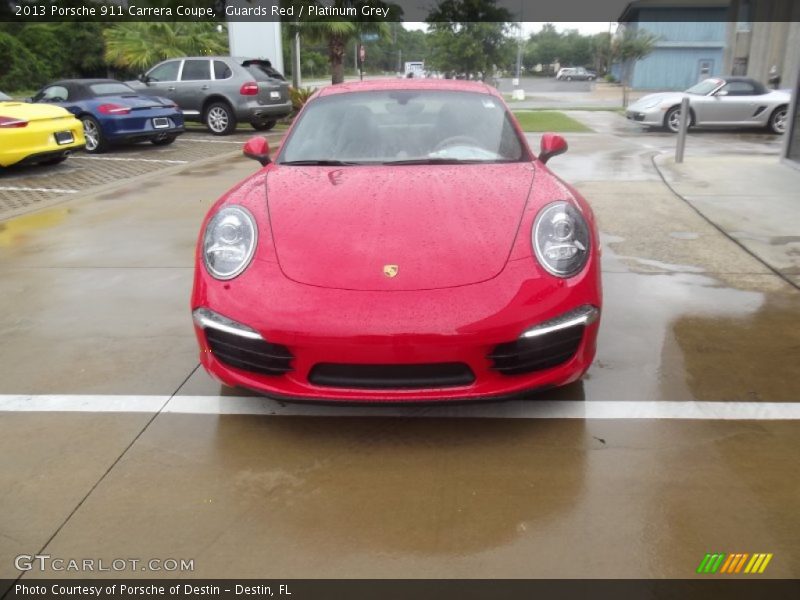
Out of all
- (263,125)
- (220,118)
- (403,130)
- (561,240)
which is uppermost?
(403,130)

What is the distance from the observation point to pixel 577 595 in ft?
6.49

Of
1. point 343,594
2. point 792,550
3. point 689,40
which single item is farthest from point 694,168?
point 689,40

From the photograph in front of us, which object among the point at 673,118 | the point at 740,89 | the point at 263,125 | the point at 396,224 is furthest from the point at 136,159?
the point at 740,89

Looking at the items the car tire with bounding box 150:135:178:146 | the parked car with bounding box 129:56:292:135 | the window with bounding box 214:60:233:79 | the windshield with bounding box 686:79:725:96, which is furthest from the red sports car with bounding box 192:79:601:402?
the windshield with bounding box 686:79:725:96

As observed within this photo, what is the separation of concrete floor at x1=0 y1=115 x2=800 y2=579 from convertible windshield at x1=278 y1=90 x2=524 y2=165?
1.25m

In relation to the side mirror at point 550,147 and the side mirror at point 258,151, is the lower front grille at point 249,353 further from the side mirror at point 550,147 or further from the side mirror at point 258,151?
the side mirror at point 550,147

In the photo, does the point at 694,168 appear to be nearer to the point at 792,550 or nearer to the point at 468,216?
the point at 468,216

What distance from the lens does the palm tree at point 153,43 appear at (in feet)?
65.0

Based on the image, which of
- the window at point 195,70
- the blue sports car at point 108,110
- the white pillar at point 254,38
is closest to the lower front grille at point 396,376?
the blue sports car at point 108,110

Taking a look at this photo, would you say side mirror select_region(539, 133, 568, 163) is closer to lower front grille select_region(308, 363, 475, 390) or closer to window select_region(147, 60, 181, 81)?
lower front grille select_region(308, 363, 475, 390)

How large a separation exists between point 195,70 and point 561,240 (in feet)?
46.0

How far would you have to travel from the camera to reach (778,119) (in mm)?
15438

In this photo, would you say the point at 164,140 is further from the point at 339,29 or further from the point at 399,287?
the point at 399,287

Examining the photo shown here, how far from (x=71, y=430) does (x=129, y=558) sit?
97cm
